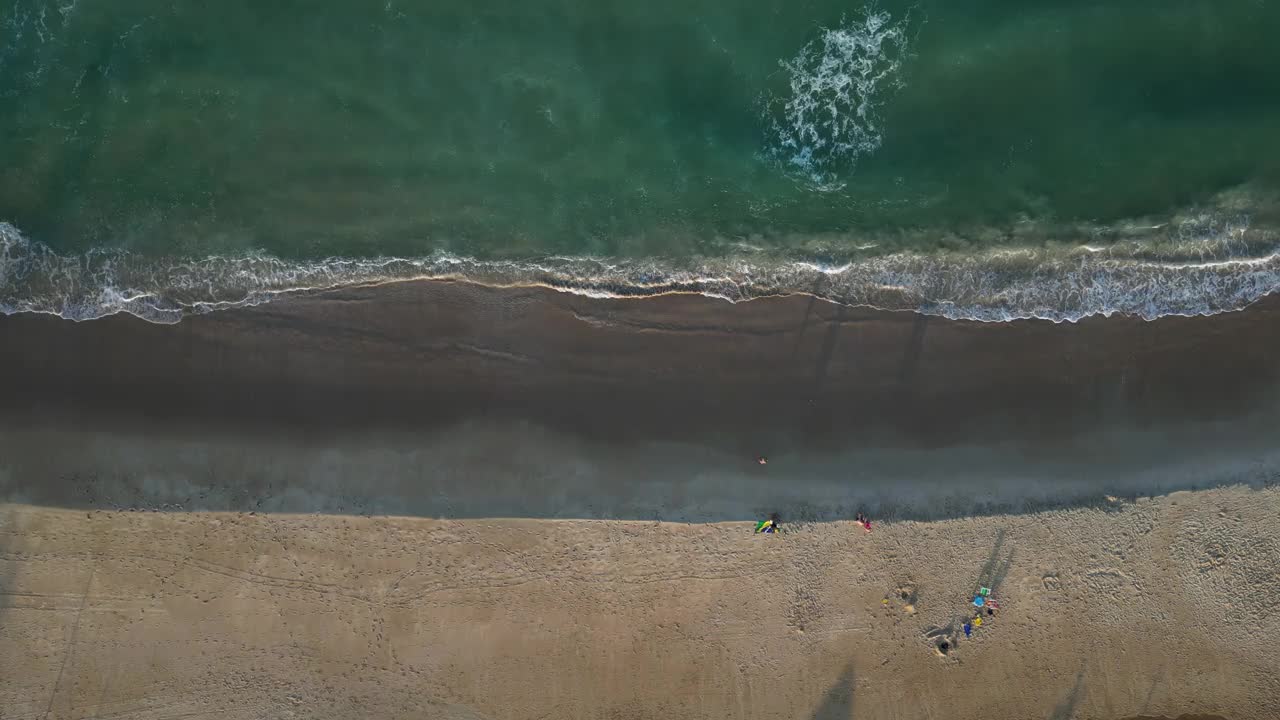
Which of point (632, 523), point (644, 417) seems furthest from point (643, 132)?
point (632, 523)

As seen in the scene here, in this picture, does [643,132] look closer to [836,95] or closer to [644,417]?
[836,95]

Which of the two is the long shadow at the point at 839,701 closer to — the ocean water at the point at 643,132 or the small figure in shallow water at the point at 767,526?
the small figure in shallow water at the point at 767,526

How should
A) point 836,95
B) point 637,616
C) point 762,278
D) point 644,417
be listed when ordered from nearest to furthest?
point 637,616 → point 644,417 → point 762,278 → point 836,95

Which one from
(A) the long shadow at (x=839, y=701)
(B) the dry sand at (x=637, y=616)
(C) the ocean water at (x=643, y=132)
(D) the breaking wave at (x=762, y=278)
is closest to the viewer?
(B) the dry sand at (x=637, y=616)

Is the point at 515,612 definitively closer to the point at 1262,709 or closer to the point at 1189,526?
the point at 1189,526

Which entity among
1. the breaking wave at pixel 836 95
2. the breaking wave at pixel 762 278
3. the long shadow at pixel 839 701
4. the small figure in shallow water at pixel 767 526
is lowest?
the long shadow at pixel 839 701

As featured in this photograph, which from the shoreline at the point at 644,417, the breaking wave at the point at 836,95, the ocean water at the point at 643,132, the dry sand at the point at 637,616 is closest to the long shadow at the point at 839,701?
the dry sand at the point at 637,616

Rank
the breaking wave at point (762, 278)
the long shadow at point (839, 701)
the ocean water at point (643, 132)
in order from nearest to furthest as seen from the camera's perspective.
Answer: the long shadow at point (839, 701) < the breaking wave at point (762, 278) < the ocean water at point (643, 132)
